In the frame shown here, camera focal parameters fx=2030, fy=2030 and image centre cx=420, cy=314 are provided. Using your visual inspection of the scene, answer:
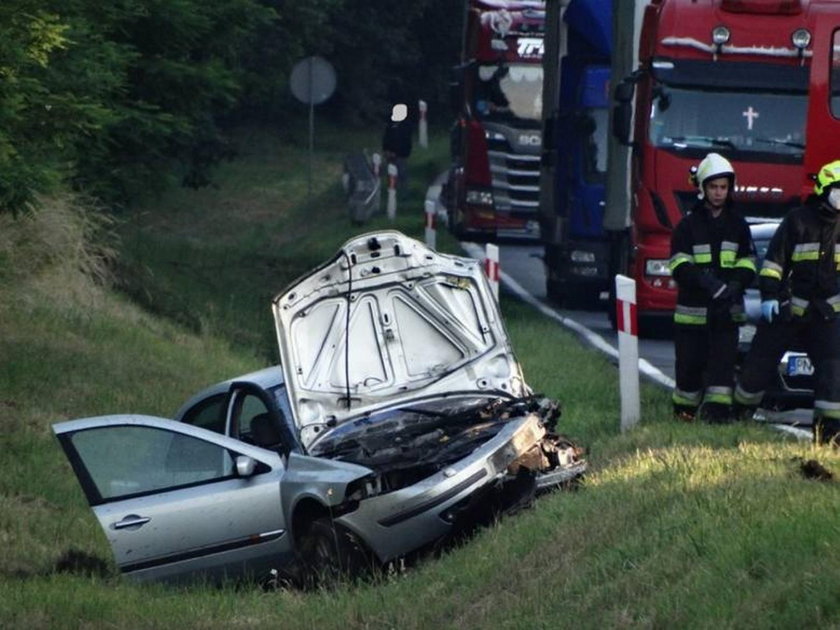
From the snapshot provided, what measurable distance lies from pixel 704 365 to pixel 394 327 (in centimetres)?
210

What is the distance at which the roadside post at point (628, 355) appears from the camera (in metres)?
13.1

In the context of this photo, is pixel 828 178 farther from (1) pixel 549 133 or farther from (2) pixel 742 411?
(1) pixel 549 133

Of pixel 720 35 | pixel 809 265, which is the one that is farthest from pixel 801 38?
pixel 809 265

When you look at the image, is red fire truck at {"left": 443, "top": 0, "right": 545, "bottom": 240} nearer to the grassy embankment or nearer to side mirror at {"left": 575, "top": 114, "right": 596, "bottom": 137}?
side mirror at {"left": 575, "top": 114, "right": 596, "bottom": 137}

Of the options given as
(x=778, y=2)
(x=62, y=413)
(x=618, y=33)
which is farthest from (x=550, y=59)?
(x=62, y=413)

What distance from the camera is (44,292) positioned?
69.8 feet

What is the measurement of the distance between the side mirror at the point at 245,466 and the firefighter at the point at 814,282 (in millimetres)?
3266

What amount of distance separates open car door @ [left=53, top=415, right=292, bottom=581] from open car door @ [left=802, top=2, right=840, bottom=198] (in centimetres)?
1008

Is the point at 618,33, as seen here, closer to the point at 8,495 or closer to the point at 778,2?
the point at 778,2

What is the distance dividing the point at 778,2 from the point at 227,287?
11.4 metres

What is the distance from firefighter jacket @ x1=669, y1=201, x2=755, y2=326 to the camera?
1234 cm

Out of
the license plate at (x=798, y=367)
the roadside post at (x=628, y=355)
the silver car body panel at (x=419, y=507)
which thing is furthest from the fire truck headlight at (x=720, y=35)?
the silver car body panel at (x=419, y=507)

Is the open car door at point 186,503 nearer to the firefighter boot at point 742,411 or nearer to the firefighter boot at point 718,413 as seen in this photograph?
the firefighter boot at point 718,413

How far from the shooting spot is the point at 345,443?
10.6 m
